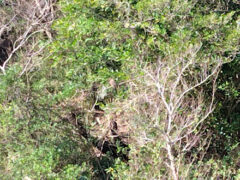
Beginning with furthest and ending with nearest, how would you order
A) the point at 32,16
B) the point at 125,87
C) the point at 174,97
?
1. the point at 32,16
2. the point at 125,87
3. the point at 174,97

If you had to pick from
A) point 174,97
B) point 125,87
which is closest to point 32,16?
point 125,87

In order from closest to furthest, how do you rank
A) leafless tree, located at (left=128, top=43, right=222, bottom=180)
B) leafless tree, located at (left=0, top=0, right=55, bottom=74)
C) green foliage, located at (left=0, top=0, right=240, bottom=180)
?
leafless tree, located at (left=128, top=43, right=222, bottom=180) < green foliage, located at (left=0, top=0, right=240, bottom=180) < leafless tree, located at (left=0, top=0, right=55, bottom=74)

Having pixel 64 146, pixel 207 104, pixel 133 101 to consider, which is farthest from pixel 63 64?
pixel 207 104

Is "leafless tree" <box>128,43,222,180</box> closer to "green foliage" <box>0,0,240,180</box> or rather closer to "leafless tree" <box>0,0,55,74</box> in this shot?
"green foliage" <box>0,0,240,180</box>

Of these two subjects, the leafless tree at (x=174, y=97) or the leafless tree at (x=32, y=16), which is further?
the leafless tree at (x=32, y=16)

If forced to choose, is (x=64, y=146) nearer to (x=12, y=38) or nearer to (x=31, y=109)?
(x=31, y=109)

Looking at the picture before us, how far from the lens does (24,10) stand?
10516 millimetres

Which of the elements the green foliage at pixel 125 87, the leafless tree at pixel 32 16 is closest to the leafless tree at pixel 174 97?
the green foliage at pixel 125 87

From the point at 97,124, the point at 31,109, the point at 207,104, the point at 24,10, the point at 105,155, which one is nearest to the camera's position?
the point at 207,104

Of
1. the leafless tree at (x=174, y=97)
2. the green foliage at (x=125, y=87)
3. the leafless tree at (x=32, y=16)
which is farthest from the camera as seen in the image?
the leafless tree at (x=32, y=16)

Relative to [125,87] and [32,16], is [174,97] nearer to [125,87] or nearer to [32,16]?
[125,87]

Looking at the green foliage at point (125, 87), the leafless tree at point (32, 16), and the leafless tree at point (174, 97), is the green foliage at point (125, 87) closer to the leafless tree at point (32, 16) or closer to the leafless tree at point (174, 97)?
the leafless tree at point (174, 97)

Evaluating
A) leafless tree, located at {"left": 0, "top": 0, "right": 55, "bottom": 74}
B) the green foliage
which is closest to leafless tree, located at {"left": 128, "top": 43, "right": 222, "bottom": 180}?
the green foliage

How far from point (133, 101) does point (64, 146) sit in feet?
6.19
